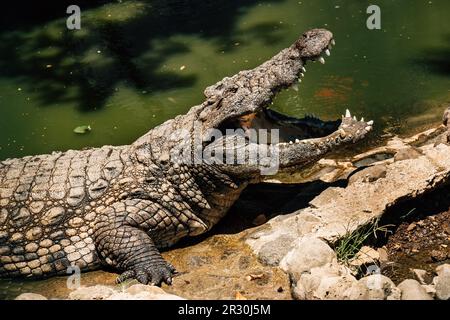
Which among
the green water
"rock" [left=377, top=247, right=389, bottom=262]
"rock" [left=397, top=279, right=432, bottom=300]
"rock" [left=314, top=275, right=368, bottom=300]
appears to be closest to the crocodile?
"rock" [left=377, top=247, right=389, bottom=262]

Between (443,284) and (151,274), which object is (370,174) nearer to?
(443,284)

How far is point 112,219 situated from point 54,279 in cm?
77

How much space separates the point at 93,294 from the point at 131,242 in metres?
0.89

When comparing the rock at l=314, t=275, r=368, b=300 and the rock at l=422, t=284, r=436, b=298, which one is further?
the rock at l=422, t=284, r=436, b=298

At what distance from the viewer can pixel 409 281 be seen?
14.8 feet

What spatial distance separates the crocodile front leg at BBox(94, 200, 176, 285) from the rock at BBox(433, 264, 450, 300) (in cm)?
215

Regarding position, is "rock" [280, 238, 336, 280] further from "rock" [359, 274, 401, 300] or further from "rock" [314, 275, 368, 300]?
"rock" [359, 274, 401, 300]

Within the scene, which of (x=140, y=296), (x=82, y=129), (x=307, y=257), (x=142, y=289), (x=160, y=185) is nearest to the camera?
(x=140, y=296)

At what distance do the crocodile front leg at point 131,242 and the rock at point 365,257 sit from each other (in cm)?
156

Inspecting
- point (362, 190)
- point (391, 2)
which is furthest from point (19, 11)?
point (362, 190)

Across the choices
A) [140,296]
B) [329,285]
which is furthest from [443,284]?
[140,296]

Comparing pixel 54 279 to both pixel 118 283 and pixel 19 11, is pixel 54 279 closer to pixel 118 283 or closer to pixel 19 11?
pixel 118 283

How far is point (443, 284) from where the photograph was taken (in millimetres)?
4570

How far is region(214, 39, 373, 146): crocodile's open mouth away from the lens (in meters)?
5.59
